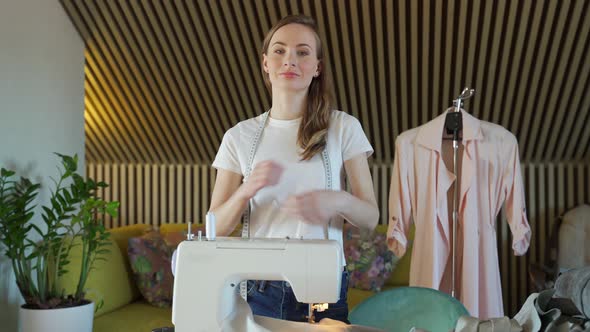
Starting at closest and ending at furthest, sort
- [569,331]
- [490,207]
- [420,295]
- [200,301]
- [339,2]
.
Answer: [569,331]
[200,301]
[420,295]
[490,207]
[339,2]

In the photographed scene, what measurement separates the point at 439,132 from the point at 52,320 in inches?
92.9

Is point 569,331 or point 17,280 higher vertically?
point 569,331

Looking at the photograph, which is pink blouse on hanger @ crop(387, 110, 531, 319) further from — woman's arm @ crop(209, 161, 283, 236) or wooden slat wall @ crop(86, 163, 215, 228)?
wooden slat wall @ crop(86, 163, 215, 228)

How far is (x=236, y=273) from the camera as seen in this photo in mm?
1489

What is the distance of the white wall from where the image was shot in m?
4.22

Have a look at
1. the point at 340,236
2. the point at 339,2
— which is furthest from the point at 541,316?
the point at 339,2

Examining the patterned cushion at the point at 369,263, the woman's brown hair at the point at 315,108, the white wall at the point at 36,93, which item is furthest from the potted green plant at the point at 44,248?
the woman's brown hair at the point at 315,108

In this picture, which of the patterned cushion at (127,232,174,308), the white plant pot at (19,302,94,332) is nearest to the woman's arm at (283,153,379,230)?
the white plant pot at (19,302,94,332)

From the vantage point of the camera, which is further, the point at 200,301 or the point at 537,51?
the point at 537,51

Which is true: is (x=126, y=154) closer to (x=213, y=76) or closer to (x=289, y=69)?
(x=213, y=76)

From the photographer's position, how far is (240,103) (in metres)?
5.89

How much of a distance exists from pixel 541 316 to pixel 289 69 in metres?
0.89

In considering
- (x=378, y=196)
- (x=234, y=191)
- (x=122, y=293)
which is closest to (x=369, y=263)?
(x=378, y=196)

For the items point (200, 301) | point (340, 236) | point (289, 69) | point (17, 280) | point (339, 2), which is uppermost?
point (339, 2)
